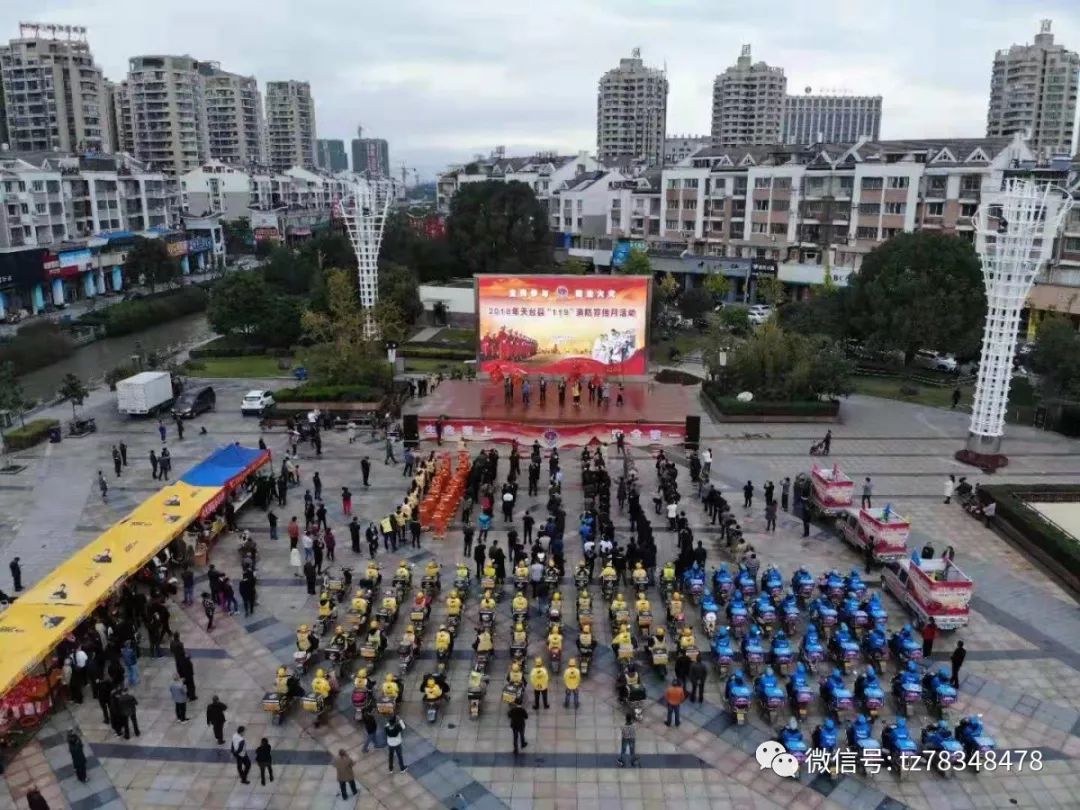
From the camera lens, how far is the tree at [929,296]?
122 ft

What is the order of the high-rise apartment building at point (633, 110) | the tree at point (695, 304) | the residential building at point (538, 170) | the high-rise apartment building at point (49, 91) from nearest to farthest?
the tree at point (695, 304) → the residential building at point (538, 170) → the high-rise apartment building at point (49, 91) → the high-rise apartment building at point (633, 110)

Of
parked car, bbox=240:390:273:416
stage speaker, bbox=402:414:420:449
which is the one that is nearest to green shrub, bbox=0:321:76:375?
parked car, bbox=240:390:273:416

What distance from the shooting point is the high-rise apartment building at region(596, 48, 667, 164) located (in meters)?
140

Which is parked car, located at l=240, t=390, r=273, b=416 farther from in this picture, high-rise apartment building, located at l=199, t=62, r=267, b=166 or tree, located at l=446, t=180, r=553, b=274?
high-rise apartment building, located at l=199, t=62, r=267, b=166

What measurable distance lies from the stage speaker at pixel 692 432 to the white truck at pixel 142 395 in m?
19.8

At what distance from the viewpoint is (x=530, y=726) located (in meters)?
14.1

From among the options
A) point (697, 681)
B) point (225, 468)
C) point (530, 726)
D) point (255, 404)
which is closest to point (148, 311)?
point (255, 404)

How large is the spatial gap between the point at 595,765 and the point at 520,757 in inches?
45.1

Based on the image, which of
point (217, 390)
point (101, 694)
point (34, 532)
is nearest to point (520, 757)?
point (101, 694)

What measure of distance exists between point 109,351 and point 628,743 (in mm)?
46180

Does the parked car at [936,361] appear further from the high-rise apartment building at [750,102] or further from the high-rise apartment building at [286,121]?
the high-rise apartment building at [286,121]

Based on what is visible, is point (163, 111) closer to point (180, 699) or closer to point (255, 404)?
point (255, 404)

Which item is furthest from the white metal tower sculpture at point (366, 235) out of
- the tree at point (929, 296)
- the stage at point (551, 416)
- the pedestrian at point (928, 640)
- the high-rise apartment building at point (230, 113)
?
the high-rise apartment building at point (230, 113)

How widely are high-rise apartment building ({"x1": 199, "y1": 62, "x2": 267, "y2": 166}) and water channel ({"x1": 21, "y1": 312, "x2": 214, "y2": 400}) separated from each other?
74.0m
